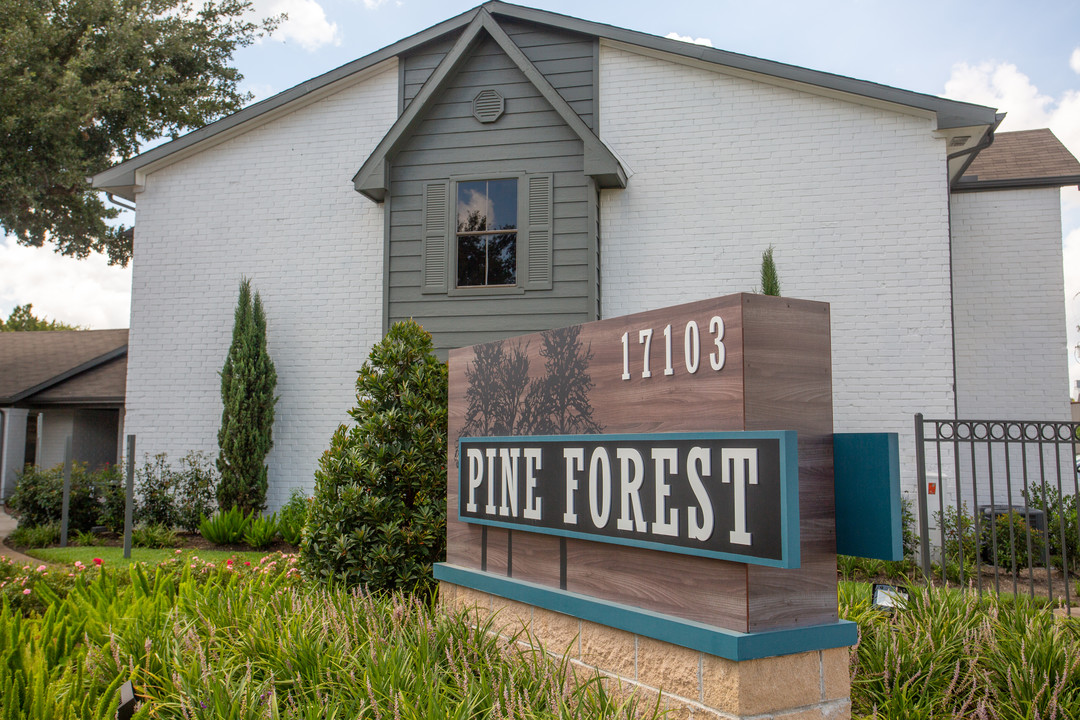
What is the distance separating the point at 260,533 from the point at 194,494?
2191mm

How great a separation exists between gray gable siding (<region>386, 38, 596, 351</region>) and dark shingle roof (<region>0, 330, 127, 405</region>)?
907 centimetres

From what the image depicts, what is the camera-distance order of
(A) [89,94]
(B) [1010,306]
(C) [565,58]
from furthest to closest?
1. (A) [89,94]
2. (B) [1010,306]
3. (C) [565,58]

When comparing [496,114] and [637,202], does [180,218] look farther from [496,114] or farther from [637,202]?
[637,202]

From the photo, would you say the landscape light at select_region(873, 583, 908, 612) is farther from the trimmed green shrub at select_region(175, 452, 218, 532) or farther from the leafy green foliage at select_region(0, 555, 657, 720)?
the trimmed green shrub at select_region(175, 452, 218, 532)

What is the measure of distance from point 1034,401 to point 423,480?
9826mm

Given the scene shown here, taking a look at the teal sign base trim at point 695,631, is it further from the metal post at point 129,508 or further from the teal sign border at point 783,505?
the metal post at point 129,508

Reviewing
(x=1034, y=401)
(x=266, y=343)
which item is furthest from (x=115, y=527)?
(x=1034, y=401)

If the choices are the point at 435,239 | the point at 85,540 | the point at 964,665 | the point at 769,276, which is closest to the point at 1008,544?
the point at 769,276

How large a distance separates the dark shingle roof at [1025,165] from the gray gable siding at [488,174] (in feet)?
19.7

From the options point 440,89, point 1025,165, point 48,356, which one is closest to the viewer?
point 440,89

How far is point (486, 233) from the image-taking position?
10805mm

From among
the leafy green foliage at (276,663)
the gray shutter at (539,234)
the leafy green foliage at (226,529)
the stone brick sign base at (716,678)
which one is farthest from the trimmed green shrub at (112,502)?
the stone brick sign base at (716,678)

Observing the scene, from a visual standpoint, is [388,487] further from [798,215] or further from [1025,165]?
[1025,165]

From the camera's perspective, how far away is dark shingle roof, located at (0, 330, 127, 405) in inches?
685
